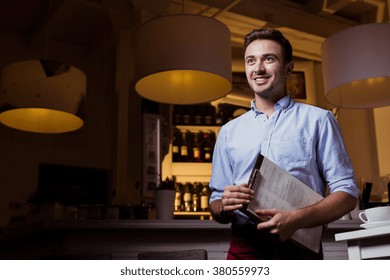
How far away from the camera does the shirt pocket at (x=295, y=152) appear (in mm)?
795

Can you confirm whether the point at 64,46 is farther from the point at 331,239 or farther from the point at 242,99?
the point at 331,239

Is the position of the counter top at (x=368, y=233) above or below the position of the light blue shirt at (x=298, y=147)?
below

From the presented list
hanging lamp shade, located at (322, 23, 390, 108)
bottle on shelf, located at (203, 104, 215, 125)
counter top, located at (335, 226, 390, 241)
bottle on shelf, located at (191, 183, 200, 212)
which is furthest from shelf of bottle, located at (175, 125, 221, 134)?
counter top, located at (335, 226, 390, 241)

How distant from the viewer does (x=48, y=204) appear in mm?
1898

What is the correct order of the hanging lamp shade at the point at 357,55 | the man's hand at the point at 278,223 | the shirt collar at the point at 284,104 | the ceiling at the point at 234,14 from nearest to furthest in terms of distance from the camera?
the man's hand at the point at 278,223, the shirt collar at the point at 284,104, the hanging lamp shade at the point at 357,55, the ceiling at the point at 234,14

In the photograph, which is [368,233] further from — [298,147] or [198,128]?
[198,128]

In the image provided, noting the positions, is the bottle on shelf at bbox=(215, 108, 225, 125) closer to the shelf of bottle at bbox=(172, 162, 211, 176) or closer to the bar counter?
the shelf of bottle at bbox=(172, 162, 211, 176)

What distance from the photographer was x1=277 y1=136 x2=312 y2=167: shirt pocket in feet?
2.61

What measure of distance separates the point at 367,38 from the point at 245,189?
1.48 meters

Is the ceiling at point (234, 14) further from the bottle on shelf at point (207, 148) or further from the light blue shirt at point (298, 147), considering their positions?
the light blue shirt at point (298, 147)

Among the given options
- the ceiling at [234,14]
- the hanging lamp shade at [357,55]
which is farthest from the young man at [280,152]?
the ceiling at [234,14]

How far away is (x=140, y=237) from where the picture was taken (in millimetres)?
1848

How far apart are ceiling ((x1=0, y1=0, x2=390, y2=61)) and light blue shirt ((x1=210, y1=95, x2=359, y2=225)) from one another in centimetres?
229

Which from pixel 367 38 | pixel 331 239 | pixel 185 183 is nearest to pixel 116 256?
pixel 331 239
